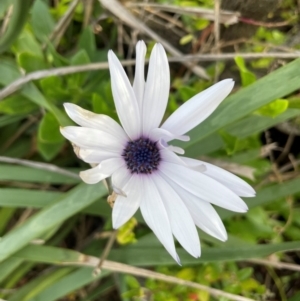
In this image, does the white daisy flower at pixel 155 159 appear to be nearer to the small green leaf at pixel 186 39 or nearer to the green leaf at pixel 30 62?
the green leaf at pixel 30 62

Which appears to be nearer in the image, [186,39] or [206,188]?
[206,188]

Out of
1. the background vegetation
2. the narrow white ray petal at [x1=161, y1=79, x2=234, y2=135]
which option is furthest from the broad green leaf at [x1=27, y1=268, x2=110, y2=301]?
Result: the narrow white ray petal at [x1=161, y1=79, x2=234, y2=135]

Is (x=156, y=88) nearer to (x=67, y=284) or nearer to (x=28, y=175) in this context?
(x=28, y=175)

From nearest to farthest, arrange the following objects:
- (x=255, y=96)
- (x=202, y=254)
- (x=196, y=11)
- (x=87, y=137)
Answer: (x=87, y=137)
(x=255, y=96)
(x=202, y=254)
(x=196, y=11)

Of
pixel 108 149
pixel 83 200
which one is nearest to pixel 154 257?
pixel 83 200

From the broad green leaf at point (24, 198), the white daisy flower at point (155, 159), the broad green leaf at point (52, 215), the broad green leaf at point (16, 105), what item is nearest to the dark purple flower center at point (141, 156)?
the white daisy flower at point (155, 159)

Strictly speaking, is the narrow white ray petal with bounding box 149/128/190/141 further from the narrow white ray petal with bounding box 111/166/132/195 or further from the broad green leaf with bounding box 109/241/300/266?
the broad green leaf with bounding box 109/241/300/266

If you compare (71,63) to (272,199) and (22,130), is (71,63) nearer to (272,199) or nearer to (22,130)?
(22,130)

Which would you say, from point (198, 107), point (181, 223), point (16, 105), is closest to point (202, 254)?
point (181, 223)
